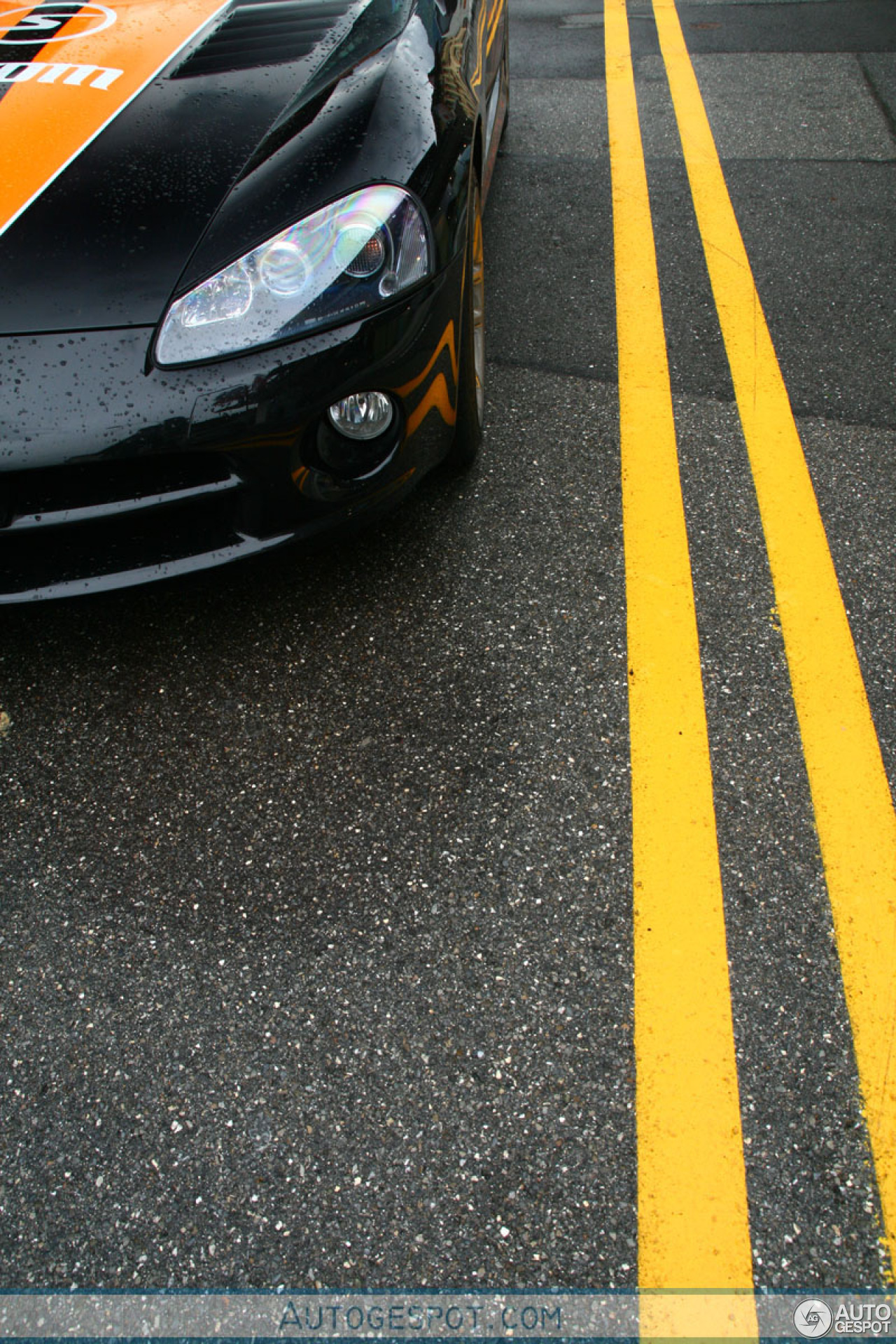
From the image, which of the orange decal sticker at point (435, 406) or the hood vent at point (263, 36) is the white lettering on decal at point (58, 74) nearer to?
the hood vent at point (263, 36)

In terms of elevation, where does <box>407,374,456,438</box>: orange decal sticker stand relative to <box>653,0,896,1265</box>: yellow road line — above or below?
above

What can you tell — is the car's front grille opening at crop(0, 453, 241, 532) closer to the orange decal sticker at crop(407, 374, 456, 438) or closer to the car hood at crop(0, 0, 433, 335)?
the car hood at crop(0, 0, 433, 335)

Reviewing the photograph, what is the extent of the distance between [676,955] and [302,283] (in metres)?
1.40

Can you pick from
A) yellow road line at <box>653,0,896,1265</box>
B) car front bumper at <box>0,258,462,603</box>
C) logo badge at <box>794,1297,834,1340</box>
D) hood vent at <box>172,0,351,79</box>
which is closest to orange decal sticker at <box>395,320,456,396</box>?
car front bumper at <box>0,258,462,603</box>

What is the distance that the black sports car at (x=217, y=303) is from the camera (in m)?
1.80

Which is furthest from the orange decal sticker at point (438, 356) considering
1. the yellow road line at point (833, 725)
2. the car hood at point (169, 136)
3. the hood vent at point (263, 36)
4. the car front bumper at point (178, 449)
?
the yellow road line at point (833, 725)

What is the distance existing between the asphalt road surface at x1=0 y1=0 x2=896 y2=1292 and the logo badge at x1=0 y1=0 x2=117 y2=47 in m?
1.38

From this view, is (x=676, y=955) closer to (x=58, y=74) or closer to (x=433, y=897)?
(x=433, y=897)

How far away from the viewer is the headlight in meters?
1.82

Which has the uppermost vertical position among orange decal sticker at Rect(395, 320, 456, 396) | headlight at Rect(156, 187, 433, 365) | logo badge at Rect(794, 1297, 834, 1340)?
headlight at Rect(156, 187, 433, 365)

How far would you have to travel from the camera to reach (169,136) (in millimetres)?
2086

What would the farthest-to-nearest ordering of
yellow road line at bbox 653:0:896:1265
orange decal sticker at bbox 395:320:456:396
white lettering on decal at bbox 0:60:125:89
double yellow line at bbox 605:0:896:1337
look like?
white lettering on decal at bbox 0:60:125:89, orange decal sticker at bbox 395:320:456:396, yellow road line at bbox 653:0:896:1265, double yellow line at bbox 605:0:896:1337

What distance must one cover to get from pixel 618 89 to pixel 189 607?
14.3ft

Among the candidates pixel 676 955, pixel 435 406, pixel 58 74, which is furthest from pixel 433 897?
pixel 58 74
